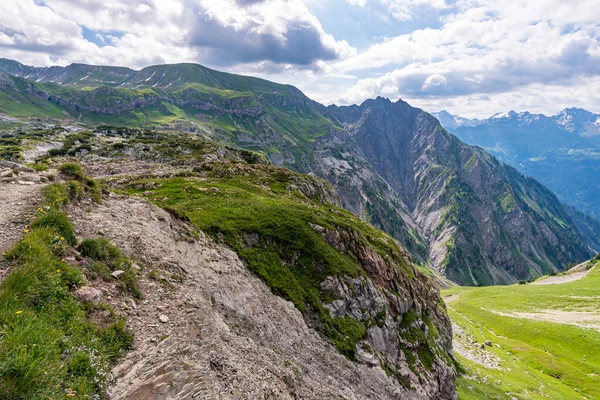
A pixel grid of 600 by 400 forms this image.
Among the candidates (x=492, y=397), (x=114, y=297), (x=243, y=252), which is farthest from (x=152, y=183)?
(x=492, y=397)

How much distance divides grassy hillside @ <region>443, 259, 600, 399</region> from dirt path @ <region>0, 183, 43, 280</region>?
170 ft

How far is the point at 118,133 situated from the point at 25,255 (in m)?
204

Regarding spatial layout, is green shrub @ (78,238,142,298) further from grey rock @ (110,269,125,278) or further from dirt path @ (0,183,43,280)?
dirt path @ (0,183,43,280)

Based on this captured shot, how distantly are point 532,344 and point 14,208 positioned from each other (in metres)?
109

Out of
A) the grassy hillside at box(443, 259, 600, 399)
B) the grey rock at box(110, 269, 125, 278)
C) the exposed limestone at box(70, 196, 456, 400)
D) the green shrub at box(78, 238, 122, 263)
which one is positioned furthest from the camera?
the grassy hillside at box(443, 259, 600, 399)

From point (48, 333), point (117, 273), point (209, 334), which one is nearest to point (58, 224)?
point (117, 273)

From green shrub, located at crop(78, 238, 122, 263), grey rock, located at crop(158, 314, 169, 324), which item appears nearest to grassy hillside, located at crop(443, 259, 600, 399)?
grey rock, located at crop(158, 314, 169, 324)

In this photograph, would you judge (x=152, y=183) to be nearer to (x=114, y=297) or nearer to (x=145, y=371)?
(x=114, y=297)

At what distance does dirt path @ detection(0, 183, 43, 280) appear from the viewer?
11.8 m

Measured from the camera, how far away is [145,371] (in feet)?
33.3

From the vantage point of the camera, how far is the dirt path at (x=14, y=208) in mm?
11769

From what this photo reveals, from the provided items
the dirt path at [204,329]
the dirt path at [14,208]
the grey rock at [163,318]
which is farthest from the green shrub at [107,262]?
the dirt path at [14,208]

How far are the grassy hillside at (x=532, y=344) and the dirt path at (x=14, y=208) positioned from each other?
170 feet

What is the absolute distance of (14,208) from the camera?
14008mm
